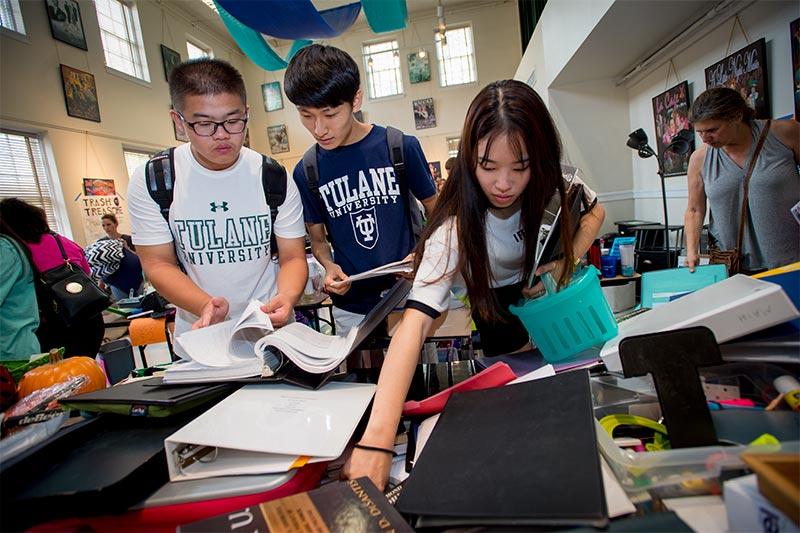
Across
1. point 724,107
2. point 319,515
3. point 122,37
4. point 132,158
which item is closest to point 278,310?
point 319,515

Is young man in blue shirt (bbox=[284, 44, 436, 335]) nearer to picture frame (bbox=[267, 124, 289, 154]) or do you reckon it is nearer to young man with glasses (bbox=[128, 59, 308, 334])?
young man with glasses (bbox=[128, 59, 308, 334])

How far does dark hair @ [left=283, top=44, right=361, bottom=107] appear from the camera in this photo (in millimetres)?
1449

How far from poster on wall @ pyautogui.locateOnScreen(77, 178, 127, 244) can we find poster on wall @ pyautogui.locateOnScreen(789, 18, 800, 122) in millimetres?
8731

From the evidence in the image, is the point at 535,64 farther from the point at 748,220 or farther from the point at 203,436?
the point at 203,436

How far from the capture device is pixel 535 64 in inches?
289

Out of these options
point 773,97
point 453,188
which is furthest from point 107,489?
point 773,97

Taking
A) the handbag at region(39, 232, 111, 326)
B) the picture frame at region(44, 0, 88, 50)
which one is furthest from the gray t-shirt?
the picture frame at region(44, 0, 88, 50)

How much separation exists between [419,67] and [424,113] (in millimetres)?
1267

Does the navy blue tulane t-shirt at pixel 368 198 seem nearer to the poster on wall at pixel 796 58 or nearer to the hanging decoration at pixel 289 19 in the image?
the hanging decoration at pixel 289 19

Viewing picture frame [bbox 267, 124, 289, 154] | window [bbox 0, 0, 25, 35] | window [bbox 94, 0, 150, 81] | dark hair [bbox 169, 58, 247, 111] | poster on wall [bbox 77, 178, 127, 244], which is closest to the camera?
dark hair [bbox 169, 58, 247, 111]

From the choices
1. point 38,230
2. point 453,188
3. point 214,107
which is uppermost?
point 214,107

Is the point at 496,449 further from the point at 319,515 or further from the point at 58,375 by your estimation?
the point at 58,375

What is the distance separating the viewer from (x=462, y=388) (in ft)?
2.77

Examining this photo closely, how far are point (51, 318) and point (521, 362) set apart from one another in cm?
267
